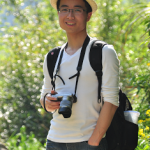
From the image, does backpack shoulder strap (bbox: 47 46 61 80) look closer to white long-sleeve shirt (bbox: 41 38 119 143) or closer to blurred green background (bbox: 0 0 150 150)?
white long-sleeve shirt (bbox: 41 38 119 143)

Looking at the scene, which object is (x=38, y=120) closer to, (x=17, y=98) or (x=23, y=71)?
(x=17, y=98)

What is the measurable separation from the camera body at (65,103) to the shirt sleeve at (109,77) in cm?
23

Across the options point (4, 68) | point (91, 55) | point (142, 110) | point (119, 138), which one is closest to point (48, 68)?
point (91, 55)

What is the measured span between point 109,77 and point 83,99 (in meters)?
0.23

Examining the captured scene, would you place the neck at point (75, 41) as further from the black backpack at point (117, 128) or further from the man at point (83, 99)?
the black backpack at point (117, 128)

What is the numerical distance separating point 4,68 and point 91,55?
13.3 feet

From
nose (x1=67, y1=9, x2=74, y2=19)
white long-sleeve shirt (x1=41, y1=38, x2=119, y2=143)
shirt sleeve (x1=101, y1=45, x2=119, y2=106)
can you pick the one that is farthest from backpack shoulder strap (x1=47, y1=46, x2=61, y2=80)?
shirt sleeve (x1=101, y1=45, x2=119, y2=106)

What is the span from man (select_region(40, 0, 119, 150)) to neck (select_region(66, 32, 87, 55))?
50mm

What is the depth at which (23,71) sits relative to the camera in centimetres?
520

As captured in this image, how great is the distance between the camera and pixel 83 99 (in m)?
1.80

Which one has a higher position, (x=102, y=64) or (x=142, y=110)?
(x=102, y=64)

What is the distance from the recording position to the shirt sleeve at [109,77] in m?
1.74

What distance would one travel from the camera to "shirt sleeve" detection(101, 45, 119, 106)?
68.4 inches

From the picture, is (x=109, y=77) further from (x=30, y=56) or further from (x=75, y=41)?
(x=30, y=56)
